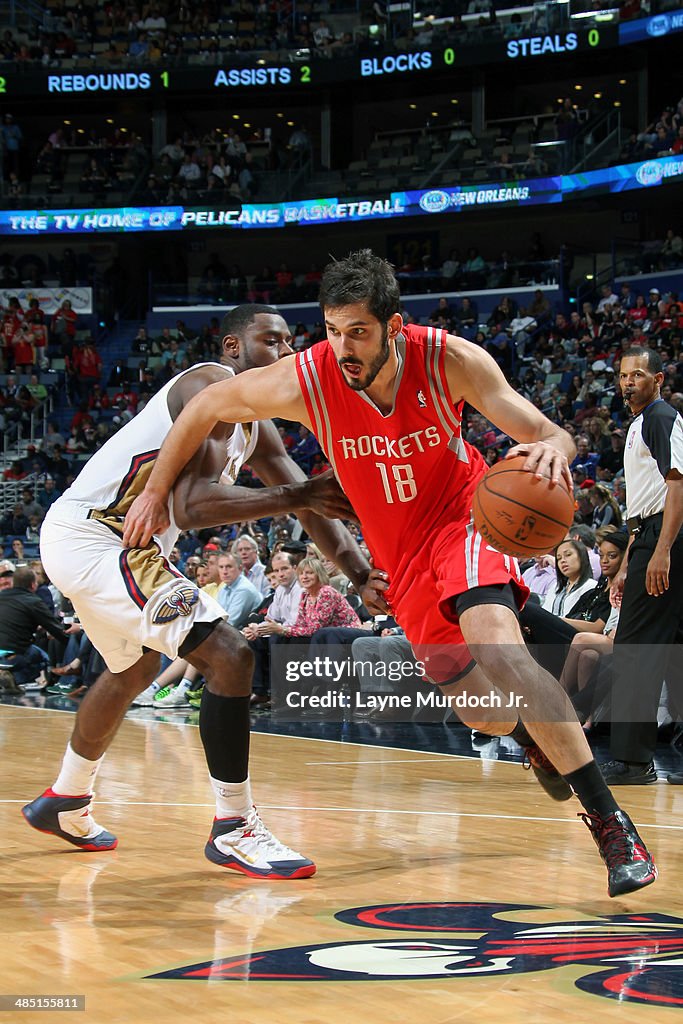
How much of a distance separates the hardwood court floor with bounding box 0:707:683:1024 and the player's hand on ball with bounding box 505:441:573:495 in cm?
121

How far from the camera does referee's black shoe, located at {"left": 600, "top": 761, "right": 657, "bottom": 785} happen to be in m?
5.99

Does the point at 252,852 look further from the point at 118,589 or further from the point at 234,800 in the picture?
the point at 118,589

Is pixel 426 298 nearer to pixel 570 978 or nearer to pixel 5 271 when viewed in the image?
pixel 5 271

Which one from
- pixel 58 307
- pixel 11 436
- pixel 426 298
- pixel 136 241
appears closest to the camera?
pixel 11 436

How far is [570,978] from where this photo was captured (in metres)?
2.76

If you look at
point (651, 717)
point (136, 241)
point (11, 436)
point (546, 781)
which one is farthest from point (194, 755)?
point (136, 241)

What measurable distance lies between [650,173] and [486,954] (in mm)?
21751

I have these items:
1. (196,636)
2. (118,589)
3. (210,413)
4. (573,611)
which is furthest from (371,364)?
(573,611)

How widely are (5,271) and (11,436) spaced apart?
22.1ft

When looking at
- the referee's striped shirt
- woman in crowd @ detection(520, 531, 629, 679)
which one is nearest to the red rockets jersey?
the referee's striped shirt

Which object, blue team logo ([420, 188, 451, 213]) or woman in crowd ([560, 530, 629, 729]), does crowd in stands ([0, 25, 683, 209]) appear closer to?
blue team logo ([420, 188, 451, 213])

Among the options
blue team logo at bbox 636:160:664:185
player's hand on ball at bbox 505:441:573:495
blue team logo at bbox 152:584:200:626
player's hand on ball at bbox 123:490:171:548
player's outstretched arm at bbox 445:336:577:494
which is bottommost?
blue team logo at bbox 152:584:200:626

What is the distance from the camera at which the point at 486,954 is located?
296 centimetres

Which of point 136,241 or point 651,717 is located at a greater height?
point 136,241
